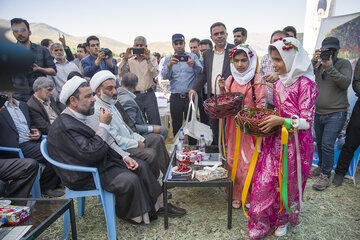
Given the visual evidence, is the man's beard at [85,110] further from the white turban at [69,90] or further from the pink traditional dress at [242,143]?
the pink traditional dress at [242,143]

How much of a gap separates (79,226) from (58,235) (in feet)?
0.75

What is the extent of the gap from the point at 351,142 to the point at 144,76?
355cm

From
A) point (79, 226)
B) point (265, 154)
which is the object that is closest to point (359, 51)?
point (265, 154)

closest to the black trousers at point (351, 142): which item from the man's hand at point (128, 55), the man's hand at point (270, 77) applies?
the man's hand at point (270, 77)

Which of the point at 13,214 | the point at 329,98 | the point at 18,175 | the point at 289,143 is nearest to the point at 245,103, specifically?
the point at 289,143

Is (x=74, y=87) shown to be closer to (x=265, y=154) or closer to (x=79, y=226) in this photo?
(x=79, y=226)

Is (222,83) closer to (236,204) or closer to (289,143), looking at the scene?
(289,143)

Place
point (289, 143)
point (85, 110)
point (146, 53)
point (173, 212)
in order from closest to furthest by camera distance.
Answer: point (289, 143) → point (85, 110) → point (173, 212) → point (146, 53)

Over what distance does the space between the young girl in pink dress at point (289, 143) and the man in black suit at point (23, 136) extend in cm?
265

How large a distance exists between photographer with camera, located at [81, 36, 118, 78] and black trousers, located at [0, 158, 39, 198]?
248 cm

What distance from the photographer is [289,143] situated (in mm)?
2305

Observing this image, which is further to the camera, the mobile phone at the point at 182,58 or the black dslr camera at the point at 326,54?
the mobile phone at the point at 182,58

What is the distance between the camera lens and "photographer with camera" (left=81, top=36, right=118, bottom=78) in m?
4.74

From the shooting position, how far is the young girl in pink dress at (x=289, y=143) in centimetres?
219
